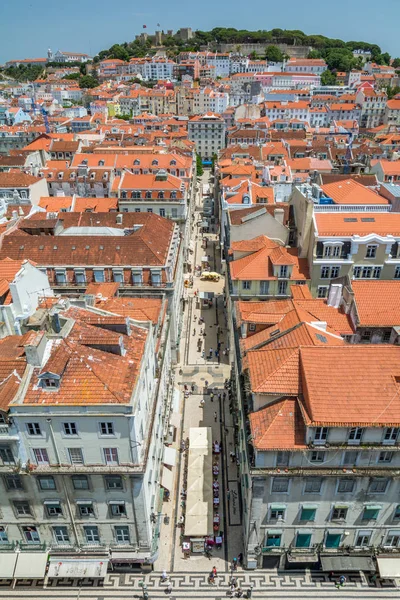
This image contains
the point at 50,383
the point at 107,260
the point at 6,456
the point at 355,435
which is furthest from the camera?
the point at 107,260

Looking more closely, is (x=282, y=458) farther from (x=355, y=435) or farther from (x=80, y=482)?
(x=80, y=482)

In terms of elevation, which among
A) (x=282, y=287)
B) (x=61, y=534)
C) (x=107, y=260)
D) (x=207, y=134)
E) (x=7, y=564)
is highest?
(x=107, y=260)

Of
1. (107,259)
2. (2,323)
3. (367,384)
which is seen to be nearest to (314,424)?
(367,384)

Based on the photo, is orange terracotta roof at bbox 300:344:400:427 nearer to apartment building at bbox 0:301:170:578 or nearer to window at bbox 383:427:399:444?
window at bbox 383:427:399:444

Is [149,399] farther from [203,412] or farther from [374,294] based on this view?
[374,294]

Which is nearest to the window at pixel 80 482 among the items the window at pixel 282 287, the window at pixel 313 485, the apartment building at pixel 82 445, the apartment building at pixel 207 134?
the apartment building at pixel 82 445

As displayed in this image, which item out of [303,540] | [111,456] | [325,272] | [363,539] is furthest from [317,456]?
[325,272]
